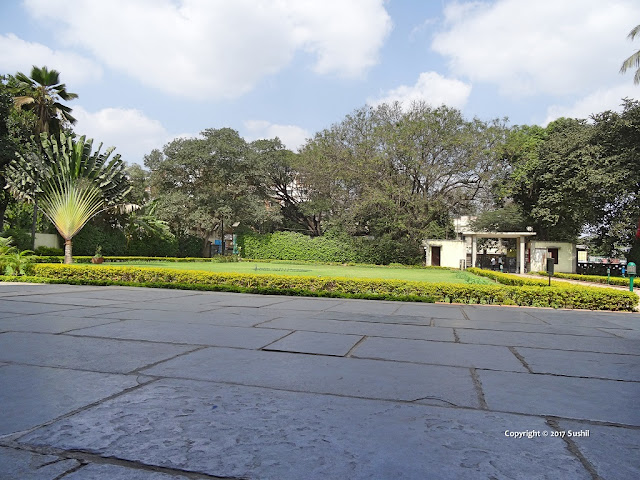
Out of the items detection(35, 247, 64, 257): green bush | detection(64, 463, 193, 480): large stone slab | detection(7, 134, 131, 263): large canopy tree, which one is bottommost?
detection(64, 463, 193, 480): large stone slab

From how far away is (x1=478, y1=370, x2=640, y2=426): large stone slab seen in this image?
8.66ft

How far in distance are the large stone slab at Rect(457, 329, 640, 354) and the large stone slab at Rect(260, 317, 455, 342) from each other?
0.30 metres

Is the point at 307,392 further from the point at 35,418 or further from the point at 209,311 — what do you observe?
the point at 209,311

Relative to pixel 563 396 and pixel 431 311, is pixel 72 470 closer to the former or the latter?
pixel 563 396

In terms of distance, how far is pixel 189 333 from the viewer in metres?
4.98

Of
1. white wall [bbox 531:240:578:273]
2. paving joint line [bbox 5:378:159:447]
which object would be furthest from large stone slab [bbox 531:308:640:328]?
white wall [bbox 531:240:578:273]

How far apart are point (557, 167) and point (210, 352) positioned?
1110 inches

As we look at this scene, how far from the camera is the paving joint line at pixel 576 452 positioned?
1875mm

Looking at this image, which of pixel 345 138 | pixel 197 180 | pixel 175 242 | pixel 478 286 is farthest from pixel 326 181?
pixel 478 286

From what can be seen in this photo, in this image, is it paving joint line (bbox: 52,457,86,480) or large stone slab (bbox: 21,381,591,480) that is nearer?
paving joint line (bbox: 52,457,86,480)

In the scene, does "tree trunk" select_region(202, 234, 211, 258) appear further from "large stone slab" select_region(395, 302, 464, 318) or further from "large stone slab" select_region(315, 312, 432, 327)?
"large stone slab" select_region(315, 312, 432, 327)

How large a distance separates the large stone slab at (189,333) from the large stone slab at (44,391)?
4.41 ft

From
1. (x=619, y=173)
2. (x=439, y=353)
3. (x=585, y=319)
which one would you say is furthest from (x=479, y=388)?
(x=619, y=173)

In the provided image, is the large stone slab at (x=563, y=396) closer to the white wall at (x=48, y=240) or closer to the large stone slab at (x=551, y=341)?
the large stone slab at (x=551, y=341)
